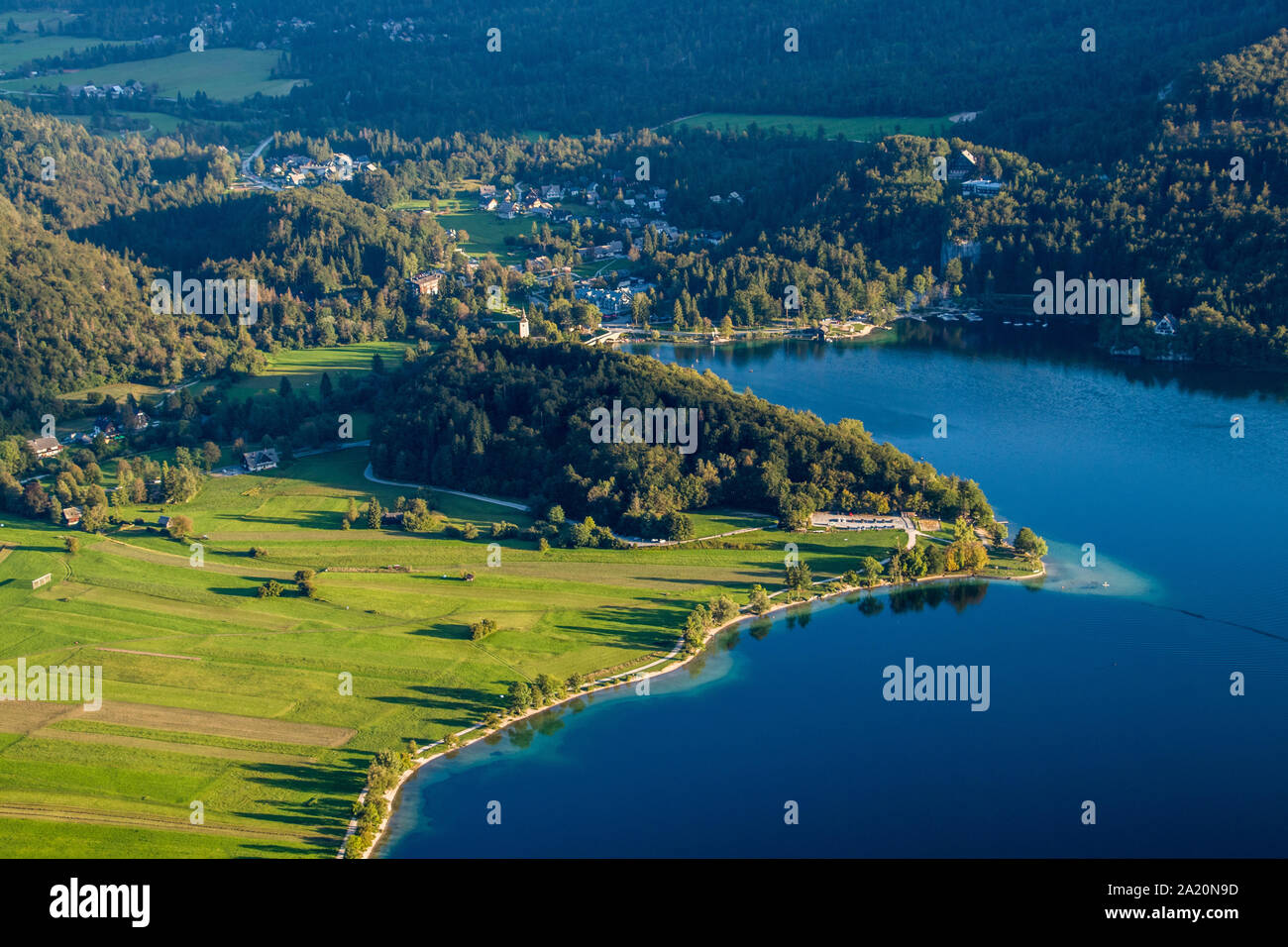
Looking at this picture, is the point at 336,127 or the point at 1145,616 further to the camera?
the point at 336,127

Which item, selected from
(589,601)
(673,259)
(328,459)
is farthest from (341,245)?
(589,601)

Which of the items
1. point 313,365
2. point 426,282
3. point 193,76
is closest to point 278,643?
point 313,365

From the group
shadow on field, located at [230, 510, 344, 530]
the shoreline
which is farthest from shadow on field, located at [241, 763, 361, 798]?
shadow on field, located at [230, 510, 344, 530]

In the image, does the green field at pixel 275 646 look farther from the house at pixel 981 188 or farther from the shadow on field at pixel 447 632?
the house at pixel 981 188

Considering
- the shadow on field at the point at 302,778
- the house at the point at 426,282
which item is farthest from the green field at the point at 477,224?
the shadow on field at the point at 302,778

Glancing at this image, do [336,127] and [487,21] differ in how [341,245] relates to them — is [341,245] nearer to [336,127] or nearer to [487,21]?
[336,127]

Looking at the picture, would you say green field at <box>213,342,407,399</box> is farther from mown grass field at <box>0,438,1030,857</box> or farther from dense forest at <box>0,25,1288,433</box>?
mown grass field at <box>0,438,1030,857</box>
